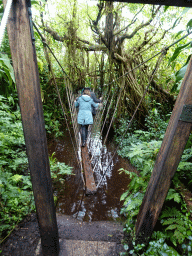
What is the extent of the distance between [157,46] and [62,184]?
10.1 feet

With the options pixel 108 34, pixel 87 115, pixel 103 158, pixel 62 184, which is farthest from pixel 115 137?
pixel 108 34

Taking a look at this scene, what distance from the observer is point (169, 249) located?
733 millimetres

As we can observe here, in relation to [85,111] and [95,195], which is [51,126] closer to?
[85,111]

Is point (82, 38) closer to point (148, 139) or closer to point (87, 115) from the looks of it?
point (87, 115)

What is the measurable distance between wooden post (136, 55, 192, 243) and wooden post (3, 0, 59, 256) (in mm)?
509

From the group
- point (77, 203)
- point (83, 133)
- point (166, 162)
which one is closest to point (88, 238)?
point (77, 203)

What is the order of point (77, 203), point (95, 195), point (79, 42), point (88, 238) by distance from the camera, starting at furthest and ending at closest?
point (79, 42) < point (95, 195) < point (77, 203) < point (88, 238)

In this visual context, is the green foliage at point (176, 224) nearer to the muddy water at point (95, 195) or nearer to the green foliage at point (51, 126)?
the muddy water at point (95, 195)

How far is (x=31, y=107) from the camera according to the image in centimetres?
69

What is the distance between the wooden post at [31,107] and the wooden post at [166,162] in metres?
0.51

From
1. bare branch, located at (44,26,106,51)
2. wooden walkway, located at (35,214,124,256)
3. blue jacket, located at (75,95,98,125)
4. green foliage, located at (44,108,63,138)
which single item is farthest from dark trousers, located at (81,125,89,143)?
bare branch, located at (44,26,106,51)

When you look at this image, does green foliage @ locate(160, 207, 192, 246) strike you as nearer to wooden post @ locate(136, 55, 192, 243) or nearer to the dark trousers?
wooden post @ locate(136, 55, 192, 243)

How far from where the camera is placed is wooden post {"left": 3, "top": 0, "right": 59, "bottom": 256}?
61 centimetres

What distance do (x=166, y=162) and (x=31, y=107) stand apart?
2.18ft
